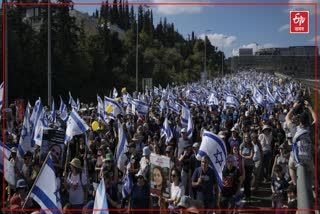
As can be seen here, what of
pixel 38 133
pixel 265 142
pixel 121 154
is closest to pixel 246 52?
pixel 265 142

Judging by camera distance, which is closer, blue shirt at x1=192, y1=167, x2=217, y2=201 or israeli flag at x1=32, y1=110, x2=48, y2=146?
blue shirt at x1=192, y1=167, x2=217, y2=201

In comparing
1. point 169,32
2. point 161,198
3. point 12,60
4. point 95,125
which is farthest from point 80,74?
point 169,32

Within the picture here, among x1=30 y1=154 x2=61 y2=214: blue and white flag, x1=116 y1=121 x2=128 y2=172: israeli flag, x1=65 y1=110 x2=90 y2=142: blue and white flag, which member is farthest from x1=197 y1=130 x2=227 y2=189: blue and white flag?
x1=65 y1=110 x2=90 y2=142: blue and white flag

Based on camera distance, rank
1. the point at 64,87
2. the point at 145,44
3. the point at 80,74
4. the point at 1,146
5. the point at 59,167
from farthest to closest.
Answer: the point at 145,44
the point at 80,74
the point at 64,87
the point at 59,167
the point at 1,146

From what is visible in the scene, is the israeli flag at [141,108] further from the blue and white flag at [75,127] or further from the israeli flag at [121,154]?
the israeli flag at [121,154]

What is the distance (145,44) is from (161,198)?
65.1m

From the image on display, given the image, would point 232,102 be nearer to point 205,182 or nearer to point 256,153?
point 256,153

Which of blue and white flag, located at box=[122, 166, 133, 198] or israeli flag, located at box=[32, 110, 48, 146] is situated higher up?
israeli flag, located at box=[32, 110, 48, 146]

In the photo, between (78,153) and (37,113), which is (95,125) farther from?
(78,153)

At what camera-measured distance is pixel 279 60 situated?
556 feet

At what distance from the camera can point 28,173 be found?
951 centimetres

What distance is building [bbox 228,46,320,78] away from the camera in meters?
155

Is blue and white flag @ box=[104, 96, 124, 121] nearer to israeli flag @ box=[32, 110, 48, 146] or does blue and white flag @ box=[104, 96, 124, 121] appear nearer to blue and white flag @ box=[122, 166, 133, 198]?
israeli flag @ box=[32, 110, 48, 146]

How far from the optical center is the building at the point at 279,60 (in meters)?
155
